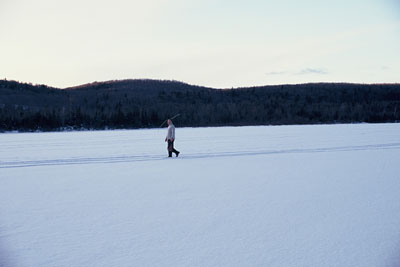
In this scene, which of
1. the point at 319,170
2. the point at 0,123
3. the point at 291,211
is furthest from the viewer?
the point at 0,123

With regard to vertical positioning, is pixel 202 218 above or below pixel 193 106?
below

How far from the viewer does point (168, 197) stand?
6984 millimetres

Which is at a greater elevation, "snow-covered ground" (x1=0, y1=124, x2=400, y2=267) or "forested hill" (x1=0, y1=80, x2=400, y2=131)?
"forested hill" (x1=0, y1=80, x2=400, y2=131)

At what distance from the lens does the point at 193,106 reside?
7456cm

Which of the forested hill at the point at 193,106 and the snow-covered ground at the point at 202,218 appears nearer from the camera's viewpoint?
the snow-covered ground at the point at 202,218

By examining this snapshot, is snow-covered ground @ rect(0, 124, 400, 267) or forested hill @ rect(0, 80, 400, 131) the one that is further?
forested hill @ rect(0, 80, 400, 131)

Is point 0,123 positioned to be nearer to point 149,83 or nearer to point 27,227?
point 27,227

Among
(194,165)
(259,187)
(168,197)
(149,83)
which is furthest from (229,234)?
(149,83)

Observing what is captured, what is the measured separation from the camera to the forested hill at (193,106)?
49.2 meters

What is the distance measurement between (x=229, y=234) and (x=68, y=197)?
3810mm

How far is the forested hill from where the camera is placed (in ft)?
161

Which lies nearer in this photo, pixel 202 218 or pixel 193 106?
pixel 202 218

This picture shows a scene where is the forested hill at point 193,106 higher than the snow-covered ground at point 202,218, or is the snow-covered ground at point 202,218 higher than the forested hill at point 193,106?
the forested hill at point 193,106

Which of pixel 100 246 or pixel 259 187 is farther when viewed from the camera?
pixel 259 187
